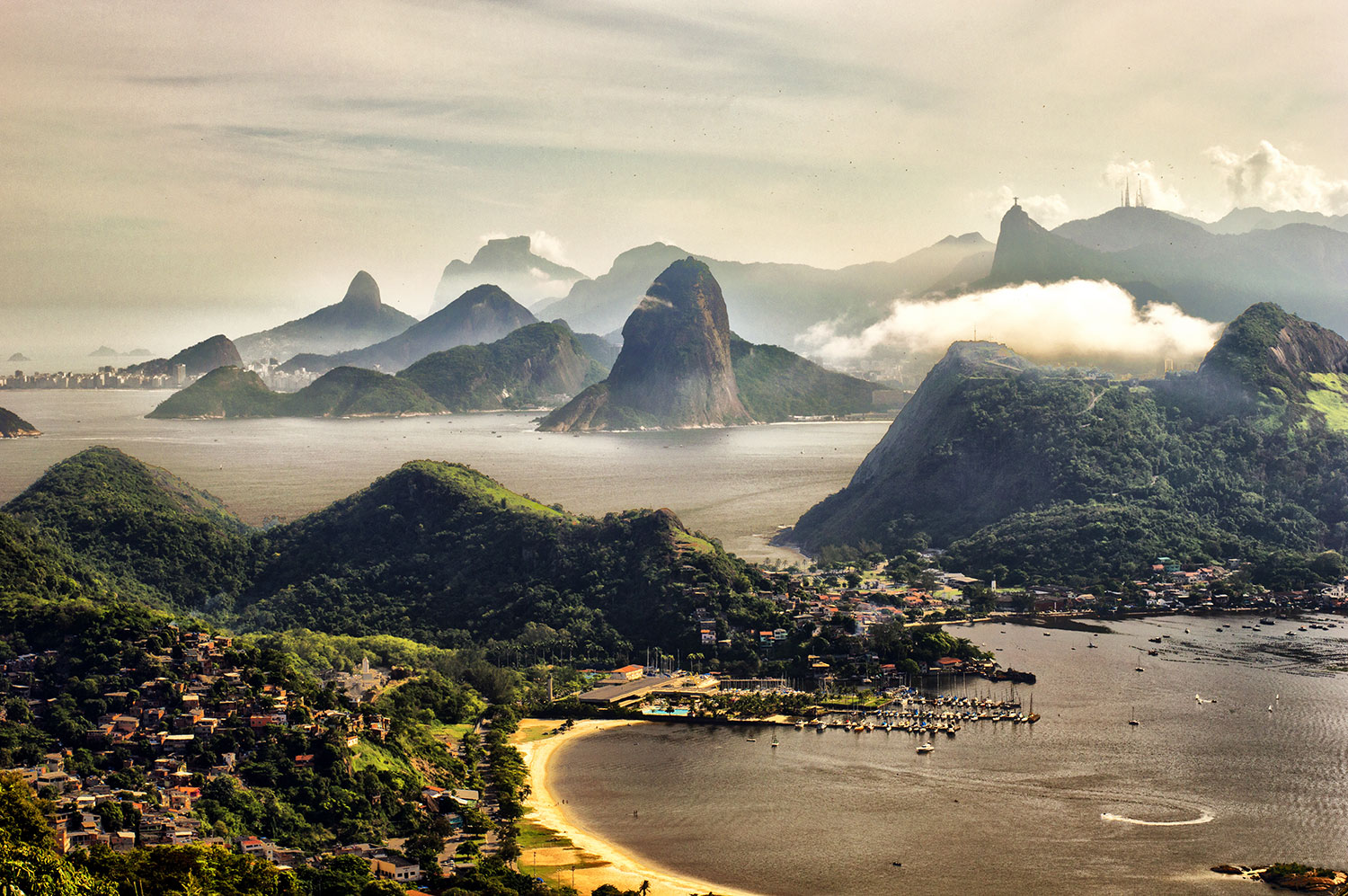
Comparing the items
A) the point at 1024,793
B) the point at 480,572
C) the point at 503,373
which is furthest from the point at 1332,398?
the point at 503,373

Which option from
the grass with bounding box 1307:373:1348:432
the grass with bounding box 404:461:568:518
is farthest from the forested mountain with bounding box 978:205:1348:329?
the grass with bounding box 404:461:568:518

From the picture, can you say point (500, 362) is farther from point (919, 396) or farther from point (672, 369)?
point (919, 396)

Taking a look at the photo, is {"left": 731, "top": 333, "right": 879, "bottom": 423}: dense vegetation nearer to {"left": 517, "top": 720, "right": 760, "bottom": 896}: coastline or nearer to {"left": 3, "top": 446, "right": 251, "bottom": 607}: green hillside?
{"left": 3, "top": 446, "right": 251, "bottom": 607}: green hillside

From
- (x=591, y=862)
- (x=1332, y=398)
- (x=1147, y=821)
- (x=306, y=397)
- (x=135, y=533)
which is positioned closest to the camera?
(x=591, y=862)

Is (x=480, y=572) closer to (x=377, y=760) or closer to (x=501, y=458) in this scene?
(x=377, y=760)

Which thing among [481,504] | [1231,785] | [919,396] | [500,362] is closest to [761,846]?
[1231,785]

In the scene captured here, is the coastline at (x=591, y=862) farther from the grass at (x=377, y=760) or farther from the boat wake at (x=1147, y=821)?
the boat wake at (x=1147, y=821)
